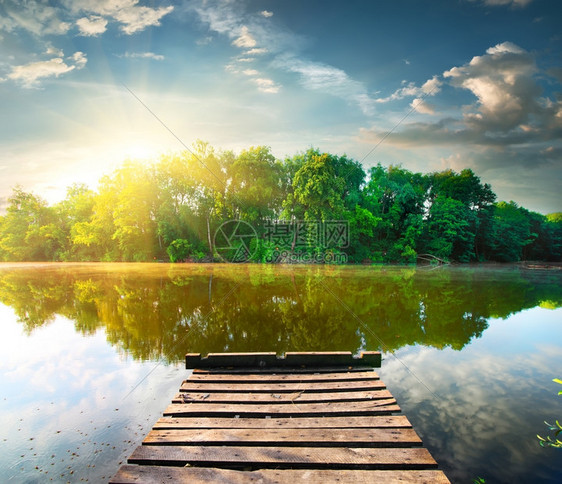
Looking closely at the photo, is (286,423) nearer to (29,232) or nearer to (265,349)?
(265,349)

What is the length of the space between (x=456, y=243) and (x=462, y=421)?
41.6 metres

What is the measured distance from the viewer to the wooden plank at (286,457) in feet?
10.4

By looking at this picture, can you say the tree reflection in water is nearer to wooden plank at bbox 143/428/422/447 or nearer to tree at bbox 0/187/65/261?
wooden plank at bbox 143/428/422/447

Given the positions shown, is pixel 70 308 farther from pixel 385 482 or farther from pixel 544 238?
pixel 544 238

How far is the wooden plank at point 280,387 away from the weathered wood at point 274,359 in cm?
72

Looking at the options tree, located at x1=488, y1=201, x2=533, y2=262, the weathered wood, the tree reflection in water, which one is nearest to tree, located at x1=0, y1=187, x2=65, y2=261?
the tree reflection in water

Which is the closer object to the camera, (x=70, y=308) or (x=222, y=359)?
(x=222, y=359)

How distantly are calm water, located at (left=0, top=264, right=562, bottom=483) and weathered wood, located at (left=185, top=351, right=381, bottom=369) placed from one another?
52 cm

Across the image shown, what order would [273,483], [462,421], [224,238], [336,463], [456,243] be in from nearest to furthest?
[273,483] < [336,463] < [462,421] < [224,238] < [456,243]

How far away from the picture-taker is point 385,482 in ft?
9.59

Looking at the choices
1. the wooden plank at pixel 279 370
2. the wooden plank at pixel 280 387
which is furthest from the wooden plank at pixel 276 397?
the wooden plank at pixel 279 370

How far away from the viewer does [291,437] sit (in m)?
3.58

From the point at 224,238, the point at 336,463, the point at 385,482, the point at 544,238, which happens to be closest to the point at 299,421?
the point at 336,463

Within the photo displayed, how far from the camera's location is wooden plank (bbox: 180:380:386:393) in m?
4.80
